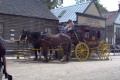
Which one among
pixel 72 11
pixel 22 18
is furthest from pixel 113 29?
pixel 22 18

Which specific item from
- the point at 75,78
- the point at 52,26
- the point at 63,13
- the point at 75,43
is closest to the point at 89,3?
the point at 63,13

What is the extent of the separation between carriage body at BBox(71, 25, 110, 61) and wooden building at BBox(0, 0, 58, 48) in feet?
22.2

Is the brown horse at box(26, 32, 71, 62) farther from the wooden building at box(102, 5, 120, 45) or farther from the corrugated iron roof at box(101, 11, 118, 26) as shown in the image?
the corrugated iron roof at box(101, 11, 118, 26)

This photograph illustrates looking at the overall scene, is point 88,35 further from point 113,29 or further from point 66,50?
point 113,29

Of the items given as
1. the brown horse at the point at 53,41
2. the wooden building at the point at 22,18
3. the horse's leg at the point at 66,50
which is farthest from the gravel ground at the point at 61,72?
the wooden building at the point at 22,18

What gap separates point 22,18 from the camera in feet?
60.2

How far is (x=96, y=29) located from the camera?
14625mm

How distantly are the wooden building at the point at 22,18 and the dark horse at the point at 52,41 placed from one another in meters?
6.37

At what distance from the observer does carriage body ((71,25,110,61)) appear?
13.0 metres

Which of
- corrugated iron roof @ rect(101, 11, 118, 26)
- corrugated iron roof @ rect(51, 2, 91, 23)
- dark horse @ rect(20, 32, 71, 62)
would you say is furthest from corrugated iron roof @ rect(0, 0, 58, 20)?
corrugated iron roof @ rect(101, 11, 118, 26)

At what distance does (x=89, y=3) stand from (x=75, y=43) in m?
13.3

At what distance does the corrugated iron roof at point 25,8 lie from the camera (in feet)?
58.2

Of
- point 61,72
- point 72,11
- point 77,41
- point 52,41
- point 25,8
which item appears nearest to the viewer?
point 61,72

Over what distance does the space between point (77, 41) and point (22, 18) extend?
23.9ft
